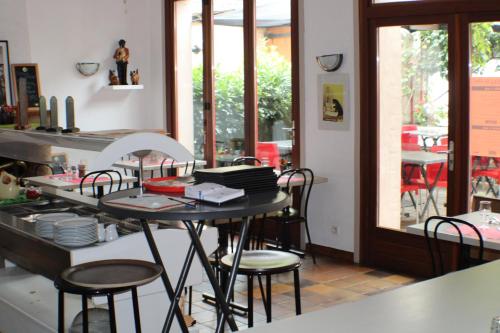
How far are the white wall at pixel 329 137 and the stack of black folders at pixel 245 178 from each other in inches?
140

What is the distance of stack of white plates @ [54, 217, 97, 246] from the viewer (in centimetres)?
313

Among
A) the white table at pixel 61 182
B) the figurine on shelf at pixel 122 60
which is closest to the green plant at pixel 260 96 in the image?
the figurine on shelf at pixel 122 60

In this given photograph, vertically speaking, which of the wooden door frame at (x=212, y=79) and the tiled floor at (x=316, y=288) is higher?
the wooden door frame at (x=212, y=79)

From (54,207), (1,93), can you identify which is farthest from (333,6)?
(1,93)

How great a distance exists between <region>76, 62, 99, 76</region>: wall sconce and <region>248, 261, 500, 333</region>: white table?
687cm

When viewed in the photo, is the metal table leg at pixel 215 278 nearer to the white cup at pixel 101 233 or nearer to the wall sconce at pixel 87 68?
the white cup at pixel 101 233

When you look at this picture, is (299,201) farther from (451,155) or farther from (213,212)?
(213,212)

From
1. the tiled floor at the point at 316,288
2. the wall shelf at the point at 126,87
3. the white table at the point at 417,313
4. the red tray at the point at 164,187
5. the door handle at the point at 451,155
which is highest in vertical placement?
the wall shelf at the point at 126,87

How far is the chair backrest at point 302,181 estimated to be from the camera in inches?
241

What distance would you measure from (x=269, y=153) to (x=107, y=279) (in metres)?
4.49

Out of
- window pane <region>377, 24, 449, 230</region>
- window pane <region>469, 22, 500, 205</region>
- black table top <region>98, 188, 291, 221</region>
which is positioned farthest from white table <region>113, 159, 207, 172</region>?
black table top <region>98, 188, 291, 221</region>

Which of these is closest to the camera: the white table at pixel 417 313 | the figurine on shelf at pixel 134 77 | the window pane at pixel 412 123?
the white table at pixel 417 313

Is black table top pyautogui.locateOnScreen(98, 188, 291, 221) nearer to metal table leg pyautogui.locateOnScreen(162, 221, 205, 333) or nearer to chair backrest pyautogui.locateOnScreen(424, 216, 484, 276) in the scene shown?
metal table leg pyautogui.locateOnScreen(162, 221, 205, 333)

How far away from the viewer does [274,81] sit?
702cm
